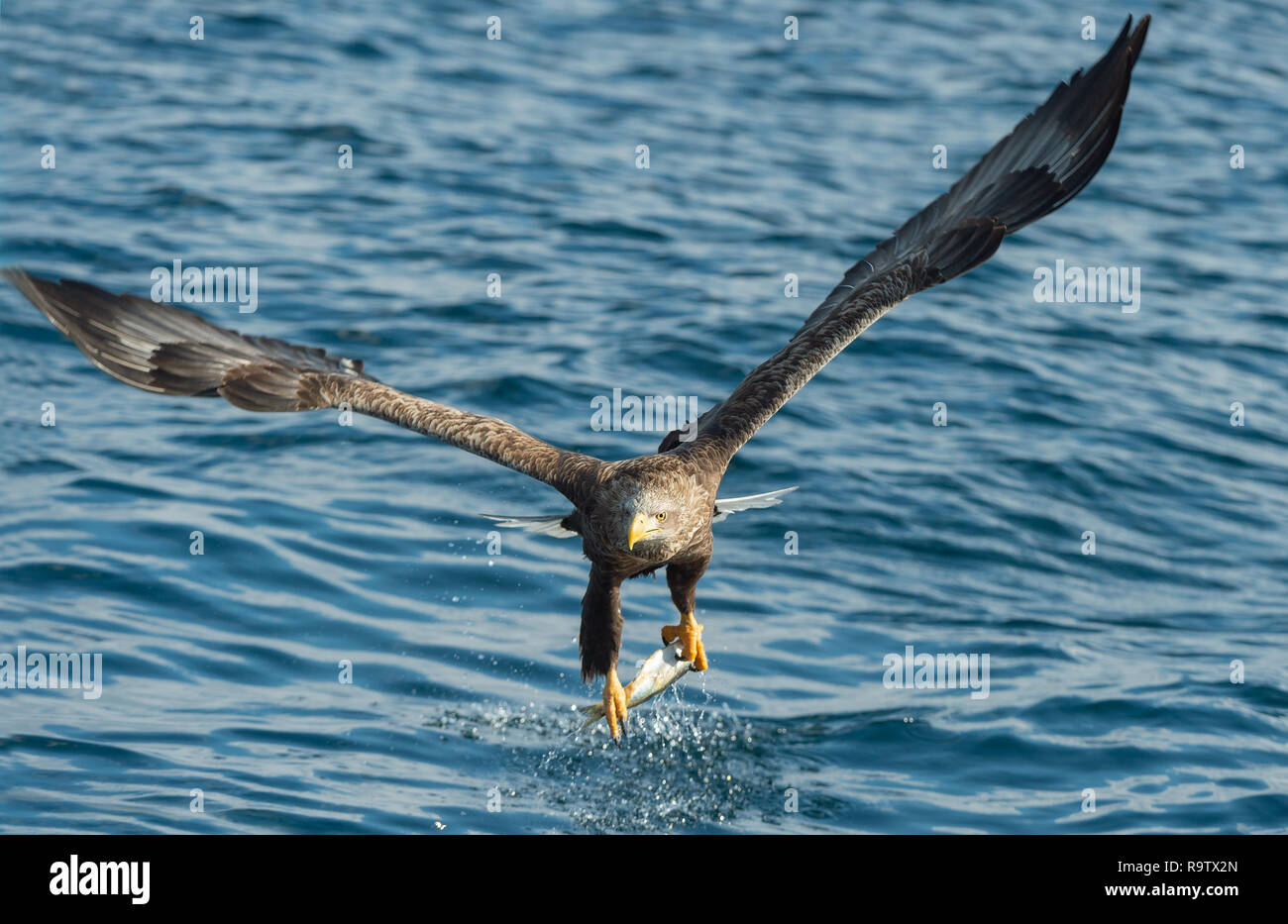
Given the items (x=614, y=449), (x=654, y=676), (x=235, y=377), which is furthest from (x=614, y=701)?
(x=614, y=449)

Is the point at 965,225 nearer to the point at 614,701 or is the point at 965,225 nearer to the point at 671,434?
the point at 671,434

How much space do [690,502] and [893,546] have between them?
13.5 feet

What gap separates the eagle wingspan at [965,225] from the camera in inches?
338

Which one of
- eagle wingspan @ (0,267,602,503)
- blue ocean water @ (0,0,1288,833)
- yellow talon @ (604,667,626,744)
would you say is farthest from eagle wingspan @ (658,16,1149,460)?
blue ocean water @ (0,0,1288,833)

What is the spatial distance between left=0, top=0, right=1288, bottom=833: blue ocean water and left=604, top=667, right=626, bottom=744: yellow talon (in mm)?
551

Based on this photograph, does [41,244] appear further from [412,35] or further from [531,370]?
[412,35]

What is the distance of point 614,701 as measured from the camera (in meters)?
8.16

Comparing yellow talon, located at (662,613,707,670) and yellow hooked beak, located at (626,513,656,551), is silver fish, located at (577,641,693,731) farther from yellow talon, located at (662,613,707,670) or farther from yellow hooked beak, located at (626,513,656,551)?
yellow hooked beak, located at (626,513,656,551)

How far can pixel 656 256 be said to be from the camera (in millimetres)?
15789

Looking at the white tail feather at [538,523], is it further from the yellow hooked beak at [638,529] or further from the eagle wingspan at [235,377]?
the yellow hooked beak at [638,529]

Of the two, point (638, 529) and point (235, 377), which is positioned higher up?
point (235, 377)

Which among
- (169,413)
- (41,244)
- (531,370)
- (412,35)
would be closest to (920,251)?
(531,370)

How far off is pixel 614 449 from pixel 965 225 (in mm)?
3499

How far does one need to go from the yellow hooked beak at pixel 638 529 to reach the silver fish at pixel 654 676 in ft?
3.11
